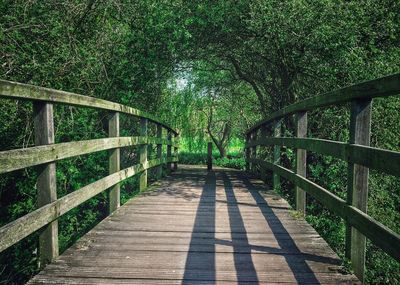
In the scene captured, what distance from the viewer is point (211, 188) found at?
7.70 m

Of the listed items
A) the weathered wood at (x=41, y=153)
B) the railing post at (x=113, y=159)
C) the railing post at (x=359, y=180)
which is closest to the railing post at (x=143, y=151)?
the railing post at (x=113, y=159)

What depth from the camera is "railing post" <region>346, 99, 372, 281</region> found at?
3062 mm

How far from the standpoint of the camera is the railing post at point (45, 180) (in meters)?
3.11

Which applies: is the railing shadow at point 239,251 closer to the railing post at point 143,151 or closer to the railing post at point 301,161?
the railing post at point 301,161

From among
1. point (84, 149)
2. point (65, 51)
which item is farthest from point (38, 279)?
point (65, 51)

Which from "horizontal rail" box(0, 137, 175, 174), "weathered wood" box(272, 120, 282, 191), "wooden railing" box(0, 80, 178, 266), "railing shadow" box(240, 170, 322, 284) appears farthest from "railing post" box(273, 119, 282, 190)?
"wooden railing" box(0, 80, 178, 266)

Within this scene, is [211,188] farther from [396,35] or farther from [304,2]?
[396,35]

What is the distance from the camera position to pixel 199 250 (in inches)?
140

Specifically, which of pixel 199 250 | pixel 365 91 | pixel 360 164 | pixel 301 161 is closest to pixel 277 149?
pixel 301 161

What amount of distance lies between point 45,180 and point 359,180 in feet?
7.73

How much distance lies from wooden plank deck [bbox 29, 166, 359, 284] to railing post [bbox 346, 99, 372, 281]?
0.49 ft

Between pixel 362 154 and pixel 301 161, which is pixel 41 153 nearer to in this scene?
pixel 362 154

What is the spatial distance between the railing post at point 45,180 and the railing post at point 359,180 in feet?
7.48

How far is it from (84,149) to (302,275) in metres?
2.25
